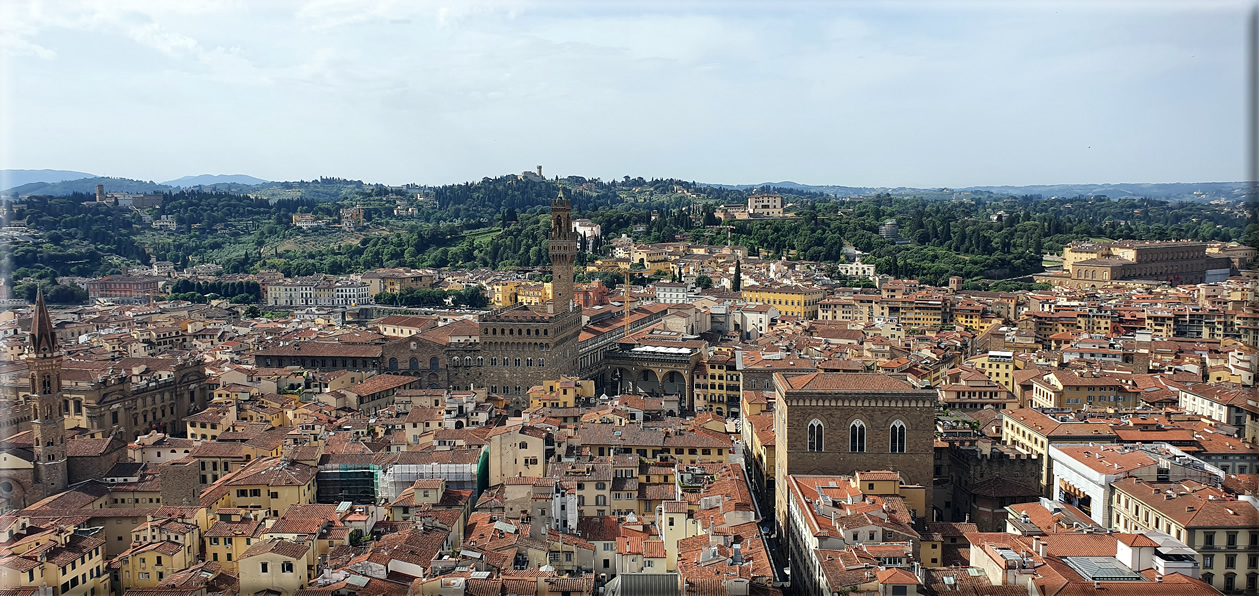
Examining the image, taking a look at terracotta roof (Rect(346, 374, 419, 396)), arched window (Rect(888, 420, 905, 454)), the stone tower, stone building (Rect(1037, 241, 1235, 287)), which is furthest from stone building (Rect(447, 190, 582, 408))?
stone building (Rect(1037, 241, 1235, 287))

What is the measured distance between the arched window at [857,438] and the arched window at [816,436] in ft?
0.86

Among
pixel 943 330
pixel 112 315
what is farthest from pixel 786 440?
pixel 112 315

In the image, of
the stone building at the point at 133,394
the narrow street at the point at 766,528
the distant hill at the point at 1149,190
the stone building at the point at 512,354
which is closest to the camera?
the distant hill at the point at 1149,190

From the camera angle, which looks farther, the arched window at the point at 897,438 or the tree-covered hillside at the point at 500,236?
the tree-covered hillside at the point at 500,236

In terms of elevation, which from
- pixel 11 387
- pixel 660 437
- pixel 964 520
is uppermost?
pixel 11 387

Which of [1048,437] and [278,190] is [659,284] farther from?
[278,190]

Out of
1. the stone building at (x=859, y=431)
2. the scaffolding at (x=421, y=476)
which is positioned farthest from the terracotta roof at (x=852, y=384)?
the scaffolding at (x=421, y=476)

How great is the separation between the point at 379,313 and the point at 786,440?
2229 centimetres

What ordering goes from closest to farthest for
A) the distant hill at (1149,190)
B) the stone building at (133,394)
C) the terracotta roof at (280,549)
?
the distant hill at (1149,190), the terracotta roof at (280,549), the stone building at (133,394)

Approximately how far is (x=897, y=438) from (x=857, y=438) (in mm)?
363

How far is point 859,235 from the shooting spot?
3562 cm

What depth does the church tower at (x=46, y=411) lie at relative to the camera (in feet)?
34.2

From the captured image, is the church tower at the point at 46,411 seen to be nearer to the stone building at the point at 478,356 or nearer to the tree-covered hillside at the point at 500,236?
the stone building at the point at 478,356

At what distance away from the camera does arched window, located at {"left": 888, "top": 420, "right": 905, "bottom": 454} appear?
916 centimetres
